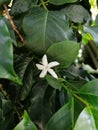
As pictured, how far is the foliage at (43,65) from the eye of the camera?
0.51m

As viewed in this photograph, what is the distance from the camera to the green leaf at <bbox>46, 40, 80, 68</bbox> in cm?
54

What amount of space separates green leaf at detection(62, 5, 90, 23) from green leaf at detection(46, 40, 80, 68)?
12cm

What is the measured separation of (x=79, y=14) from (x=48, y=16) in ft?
0.37

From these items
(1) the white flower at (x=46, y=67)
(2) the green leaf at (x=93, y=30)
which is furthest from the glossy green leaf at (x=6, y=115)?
(2) the green leaf at (x=93, y=30)

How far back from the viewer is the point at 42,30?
0.55m

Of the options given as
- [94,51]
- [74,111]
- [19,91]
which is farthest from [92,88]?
[94,51]

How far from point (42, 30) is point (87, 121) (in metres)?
0.19

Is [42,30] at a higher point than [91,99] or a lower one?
higher

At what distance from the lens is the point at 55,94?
0.65m

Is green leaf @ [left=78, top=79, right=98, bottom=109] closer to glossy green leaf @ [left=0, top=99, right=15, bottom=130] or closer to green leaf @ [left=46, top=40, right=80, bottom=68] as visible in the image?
green leaf @ [left=46, top=40, right=80, bottom=68]

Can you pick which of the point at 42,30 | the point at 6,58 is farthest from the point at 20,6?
the point at 6,58

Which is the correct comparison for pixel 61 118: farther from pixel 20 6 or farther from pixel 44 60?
pixel 20 6

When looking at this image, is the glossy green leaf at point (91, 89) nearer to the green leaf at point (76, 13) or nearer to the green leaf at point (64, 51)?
the green leaf at point (64, 51)

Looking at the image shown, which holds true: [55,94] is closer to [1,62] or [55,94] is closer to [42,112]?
[42,112]
